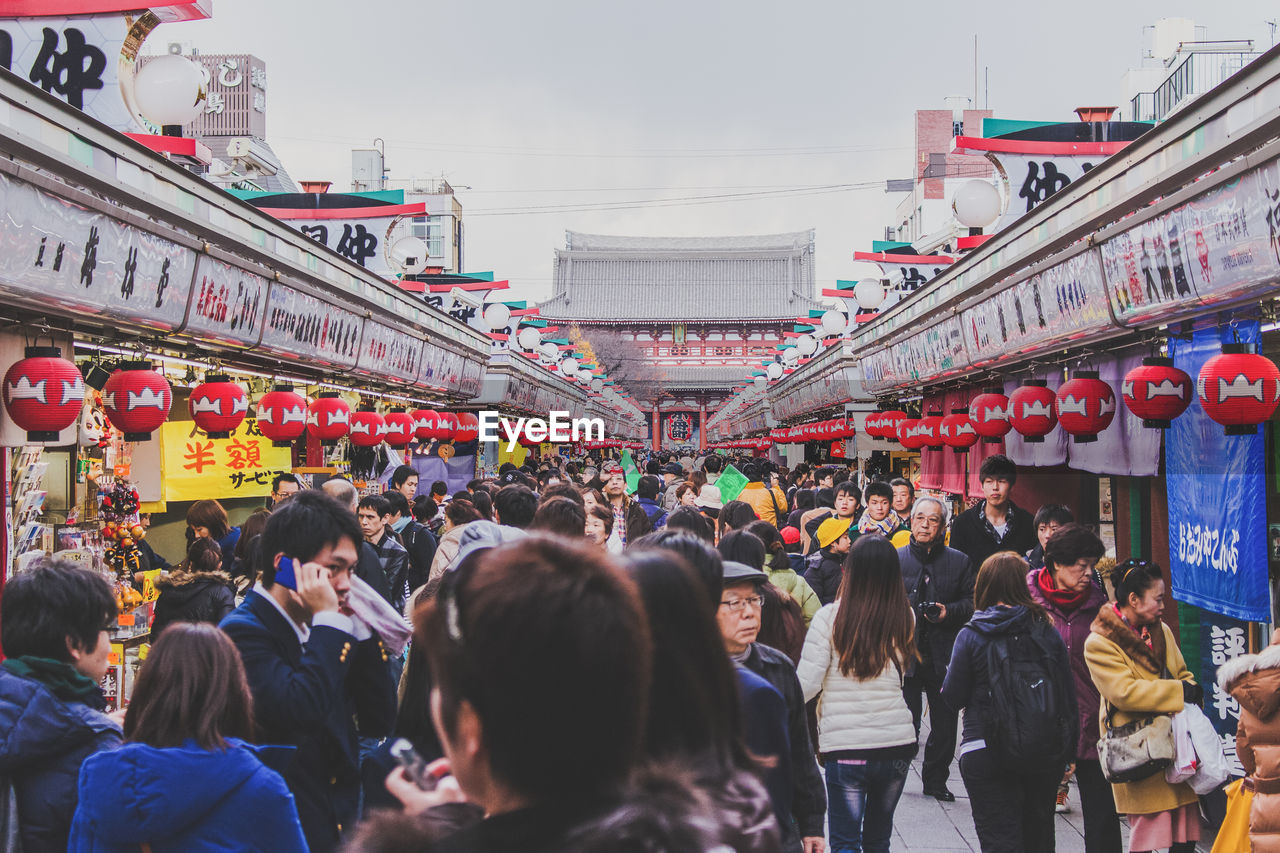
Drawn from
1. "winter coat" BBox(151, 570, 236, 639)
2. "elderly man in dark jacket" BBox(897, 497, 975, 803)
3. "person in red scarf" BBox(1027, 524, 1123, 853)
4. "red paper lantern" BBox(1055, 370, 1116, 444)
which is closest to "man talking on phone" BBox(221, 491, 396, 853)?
"winter coat" BBox(151, 570, 236, 639)

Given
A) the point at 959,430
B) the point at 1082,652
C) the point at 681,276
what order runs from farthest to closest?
the point at 681,276 < the point at 959,430 < the point at 1082,652

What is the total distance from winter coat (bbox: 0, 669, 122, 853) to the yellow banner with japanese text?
652cm

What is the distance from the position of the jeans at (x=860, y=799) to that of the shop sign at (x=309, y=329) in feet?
18.2

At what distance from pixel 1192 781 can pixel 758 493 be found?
6.08m

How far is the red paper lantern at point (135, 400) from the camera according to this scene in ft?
19.9

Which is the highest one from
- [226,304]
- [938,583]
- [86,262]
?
[226,304]

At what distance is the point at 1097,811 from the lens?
4965 millimetres

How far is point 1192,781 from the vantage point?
15.0 ft

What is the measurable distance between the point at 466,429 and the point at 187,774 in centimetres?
1353

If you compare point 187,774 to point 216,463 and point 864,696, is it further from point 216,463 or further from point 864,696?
point 216,463

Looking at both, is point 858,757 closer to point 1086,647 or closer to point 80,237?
point 1086,647

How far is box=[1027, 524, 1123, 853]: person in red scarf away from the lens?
4.95 meters

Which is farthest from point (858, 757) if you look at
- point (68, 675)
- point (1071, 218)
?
point (1071, 218)

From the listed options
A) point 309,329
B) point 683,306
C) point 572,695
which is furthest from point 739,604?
point 683,306
